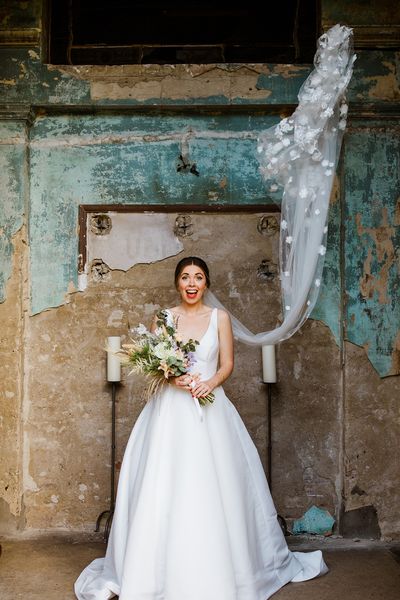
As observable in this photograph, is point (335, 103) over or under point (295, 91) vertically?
under

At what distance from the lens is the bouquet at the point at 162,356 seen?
399 centimetres

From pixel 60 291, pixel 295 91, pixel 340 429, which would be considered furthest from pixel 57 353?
pixel 295 91

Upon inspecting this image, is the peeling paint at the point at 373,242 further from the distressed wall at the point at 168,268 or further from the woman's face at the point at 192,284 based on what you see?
the woman's face at the point at 192,284

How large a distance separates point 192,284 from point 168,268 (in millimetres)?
948

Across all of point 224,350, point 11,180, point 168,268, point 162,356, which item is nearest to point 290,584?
point 224,350

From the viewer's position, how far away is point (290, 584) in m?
4.22

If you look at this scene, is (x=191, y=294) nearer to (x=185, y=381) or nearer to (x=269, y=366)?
(x=185, y=381)

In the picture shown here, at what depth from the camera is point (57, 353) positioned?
17.3 feet

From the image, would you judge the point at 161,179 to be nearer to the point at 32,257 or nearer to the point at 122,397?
the point at 32,257

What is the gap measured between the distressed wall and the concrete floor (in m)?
0.23

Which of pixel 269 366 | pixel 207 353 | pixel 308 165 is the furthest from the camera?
pixel 269 366

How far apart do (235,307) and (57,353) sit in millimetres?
1381

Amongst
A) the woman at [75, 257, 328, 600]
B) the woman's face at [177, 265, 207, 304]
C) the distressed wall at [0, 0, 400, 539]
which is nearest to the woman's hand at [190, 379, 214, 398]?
the woman at [75, 257, 328, 600]

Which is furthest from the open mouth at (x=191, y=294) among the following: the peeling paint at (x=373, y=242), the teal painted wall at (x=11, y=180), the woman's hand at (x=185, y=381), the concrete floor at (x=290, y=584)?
the concrete floor at (x=290, y=584)
